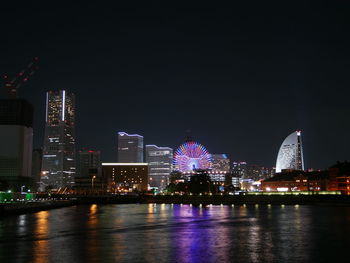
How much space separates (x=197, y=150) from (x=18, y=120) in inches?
2733

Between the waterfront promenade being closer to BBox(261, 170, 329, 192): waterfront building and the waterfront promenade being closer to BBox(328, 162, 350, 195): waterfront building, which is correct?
BBox(328, 162, 350, 195): waterfront building

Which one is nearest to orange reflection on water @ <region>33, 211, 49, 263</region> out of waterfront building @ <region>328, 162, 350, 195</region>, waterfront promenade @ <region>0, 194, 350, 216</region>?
waterfront promenade @ <region>0, 194, 350, 216</region>

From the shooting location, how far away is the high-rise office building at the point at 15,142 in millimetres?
162500

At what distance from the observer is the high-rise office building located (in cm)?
16250

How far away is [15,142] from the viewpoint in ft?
536

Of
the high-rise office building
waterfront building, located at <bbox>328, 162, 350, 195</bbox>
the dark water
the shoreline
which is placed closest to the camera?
the dark water

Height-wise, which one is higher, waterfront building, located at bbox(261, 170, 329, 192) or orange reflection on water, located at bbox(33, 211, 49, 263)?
waterfront building, located at bbox(261, 170, 329, 192)

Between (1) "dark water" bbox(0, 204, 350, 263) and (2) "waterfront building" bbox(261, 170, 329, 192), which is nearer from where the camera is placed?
(1) "dark water" bbox(0, 204, 350, 263)

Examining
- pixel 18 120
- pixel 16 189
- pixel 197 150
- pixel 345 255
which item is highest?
pixel 18 120

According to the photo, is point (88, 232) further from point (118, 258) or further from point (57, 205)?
point (57, 205)

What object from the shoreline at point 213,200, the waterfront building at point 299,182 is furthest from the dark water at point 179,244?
the waterfront building at point 299,182

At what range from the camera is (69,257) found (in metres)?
27.9

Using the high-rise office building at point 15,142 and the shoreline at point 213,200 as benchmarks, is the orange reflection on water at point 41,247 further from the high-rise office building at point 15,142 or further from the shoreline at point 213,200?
the high-rise office building at point 15,142

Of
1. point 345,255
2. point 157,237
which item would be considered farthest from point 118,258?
point 345,255
